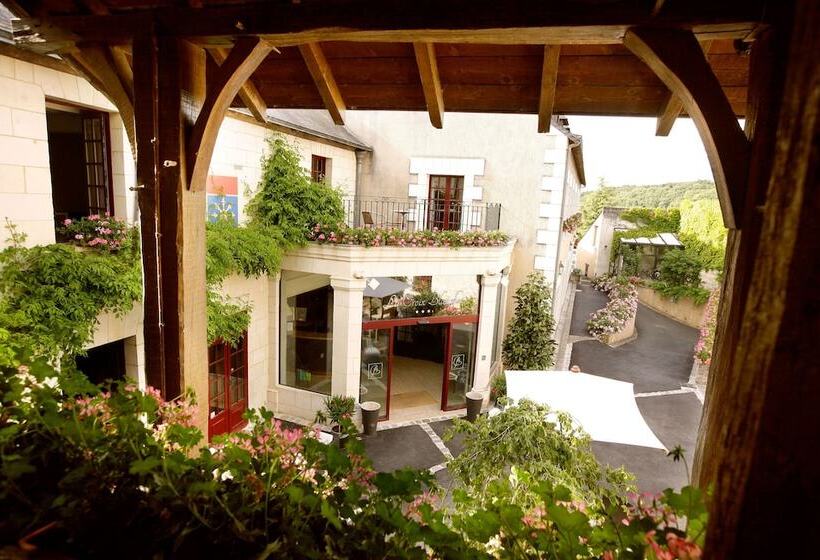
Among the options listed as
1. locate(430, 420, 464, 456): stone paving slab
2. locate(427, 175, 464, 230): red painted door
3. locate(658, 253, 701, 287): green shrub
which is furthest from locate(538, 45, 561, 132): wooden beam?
locate(658, 253, 701, 287): green shrub

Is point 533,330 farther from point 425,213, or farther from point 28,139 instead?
point 28,139

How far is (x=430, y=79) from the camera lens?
2.90 metres

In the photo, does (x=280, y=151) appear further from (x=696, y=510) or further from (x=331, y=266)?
(x=696, y=510)

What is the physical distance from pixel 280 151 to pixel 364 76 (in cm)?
505

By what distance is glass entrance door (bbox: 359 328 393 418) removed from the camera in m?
8.95

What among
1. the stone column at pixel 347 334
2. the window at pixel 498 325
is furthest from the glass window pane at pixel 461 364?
the stone column at pixel 347 334

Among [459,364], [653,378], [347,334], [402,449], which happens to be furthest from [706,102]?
[653,378]

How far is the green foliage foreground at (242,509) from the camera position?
3.40 feet

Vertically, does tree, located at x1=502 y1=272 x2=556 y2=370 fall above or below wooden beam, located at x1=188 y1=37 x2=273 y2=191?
below

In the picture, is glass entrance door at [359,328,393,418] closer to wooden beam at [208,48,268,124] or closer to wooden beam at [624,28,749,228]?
wooden beam at [208,48,268,124]

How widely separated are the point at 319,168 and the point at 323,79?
274 inches

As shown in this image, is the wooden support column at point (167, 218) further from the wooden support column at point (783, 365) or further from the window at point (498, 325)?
the window at point (498, 325)

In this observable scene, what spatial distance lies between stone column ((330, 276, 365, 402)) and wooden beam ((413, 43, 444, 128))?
528 cm

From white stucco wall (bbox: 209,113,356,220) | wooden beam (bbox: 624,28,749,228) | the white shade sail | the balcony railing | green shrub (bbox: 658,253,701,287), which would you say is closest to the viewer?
wooden beam (bbox: 624,28,749,228)
